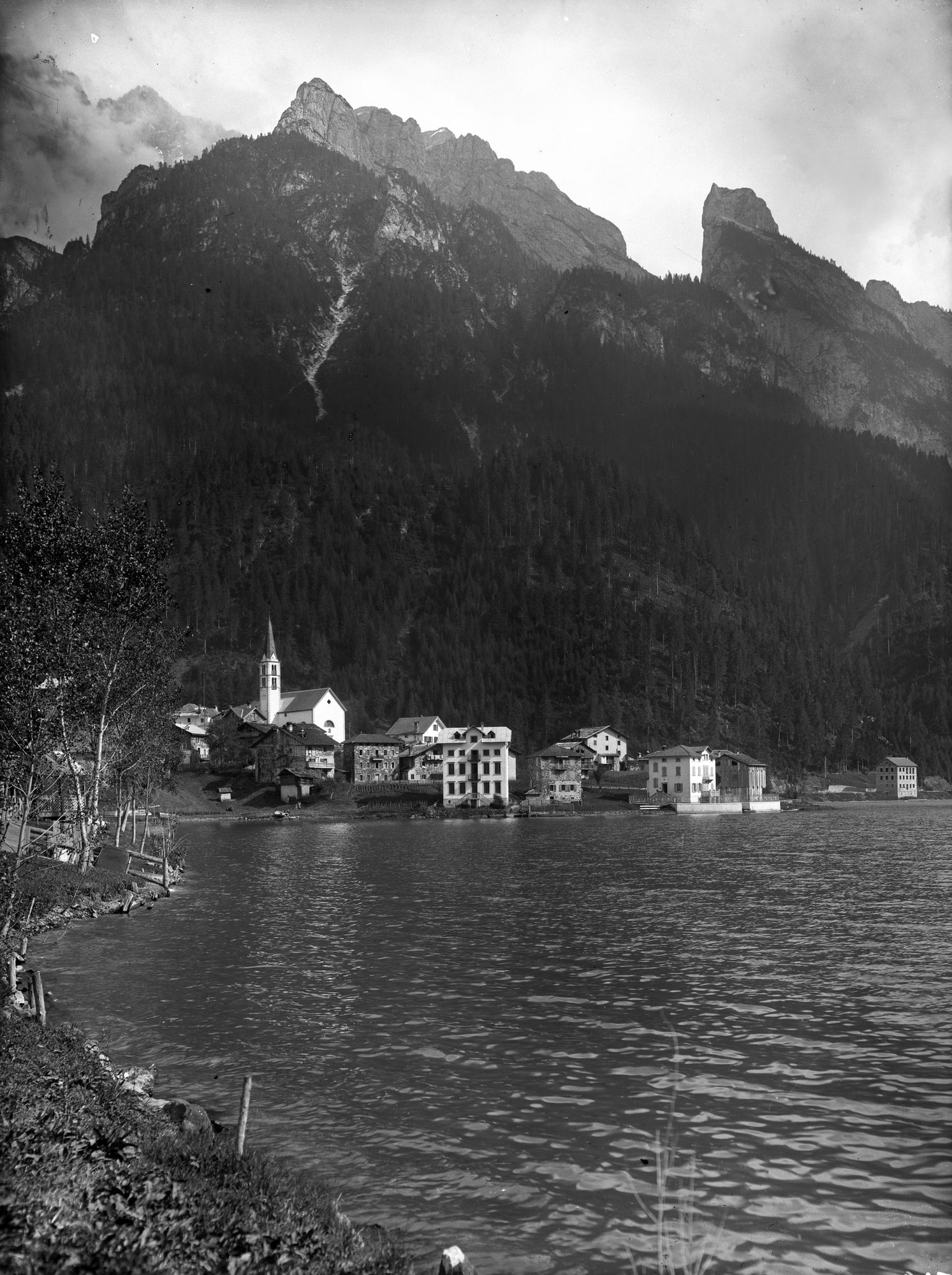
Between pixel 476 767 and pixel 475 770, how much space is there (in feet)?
1.86

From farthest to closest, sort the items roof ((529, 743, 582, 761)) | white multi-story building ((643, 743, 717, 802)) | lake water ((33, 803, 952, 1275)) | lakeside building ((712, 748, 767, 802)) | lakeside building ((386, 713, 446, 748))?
lakeside building ((386, 713, 446, 748)) < lakeside building ((712, 748, 767, 802)) < white multi-story building ((643, 743, 717, 802)) < roof ((529, 743, 582, 761)) < lake water ((33, 803, 952, 1275))

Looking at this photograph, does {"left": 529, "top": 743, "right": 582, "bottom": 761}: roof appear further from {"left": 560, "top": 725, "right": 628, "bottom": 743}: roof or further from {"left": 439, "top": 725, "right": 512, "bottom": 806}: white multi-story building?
{"left": 560, "top": 725, "right": 628, "bottom": 743}: roof

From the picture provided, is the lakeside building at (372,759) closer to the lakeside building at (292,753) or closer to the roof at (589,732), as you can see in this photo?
the lakeside building at (292,753)

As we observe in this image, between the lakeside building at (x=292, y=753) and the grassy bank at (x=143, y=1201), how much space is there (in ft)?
490

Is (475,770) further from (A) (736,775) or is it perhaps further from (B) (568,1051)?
(B) (568,1051)

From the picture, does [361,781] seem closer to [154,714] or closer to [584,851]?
[584,851]

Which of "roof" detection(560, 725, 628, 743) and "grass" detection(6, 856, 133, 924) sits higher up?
"roof" detection(560, 725, 628, 743)

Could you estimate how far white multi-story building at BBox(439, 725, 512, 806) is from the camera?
160m

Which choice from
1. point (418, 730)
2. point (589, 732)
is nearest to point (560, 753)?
point (589, 732)

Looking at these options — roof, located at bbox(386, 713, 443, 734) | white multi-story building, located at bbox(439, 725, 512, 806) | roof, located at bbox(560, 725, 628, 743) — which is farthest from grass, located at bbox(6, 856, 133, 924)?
roof, located at bbox(560, 725, 628, 743)

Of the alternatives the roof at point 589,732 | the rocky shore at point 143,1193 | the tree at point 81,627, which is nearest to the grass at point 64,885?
the tree at point 81,627

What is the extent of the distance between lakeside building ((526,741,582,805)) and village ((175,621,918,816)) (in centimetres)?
16

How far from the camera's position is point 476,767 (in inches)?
6373

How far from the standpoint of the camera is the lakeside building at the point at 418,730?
189000 mm
